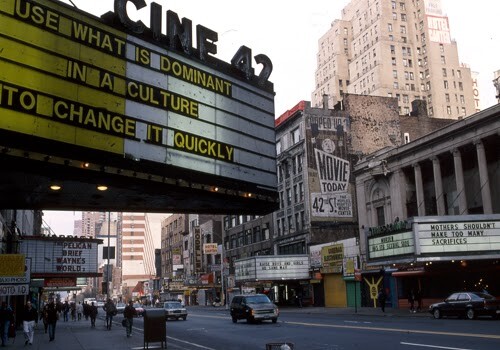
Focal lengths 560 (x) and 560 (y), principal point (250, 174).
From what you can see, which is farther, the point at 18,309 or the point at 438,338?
the point at 18,309

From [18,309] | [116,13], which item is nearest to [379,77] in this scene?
[18,309]

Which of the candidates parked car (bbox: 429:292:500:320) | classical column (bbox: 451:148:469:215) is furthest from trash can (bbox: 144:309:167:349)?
classical column (bbox: 451:148:469:215)

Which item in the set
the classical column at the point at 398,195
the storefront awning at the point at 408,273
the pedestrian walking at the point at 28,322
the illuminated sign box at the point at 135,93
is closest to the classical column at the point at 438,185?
the classical column at the point at 398,195

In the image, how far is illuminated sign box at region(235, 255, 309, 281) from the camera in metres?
61.1

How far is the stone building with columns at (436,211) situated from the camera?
36.0 m

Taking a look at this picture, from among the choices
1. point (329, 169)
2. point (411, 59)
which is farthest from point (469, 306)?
point (411, 59)

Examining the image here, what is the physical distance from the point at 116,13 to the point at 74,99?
88.2 inches

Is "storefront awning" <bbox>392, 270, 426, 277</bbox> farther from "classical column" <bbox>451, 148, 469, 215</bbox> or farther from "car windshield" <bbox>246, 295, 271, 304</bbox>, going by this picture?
"car windshield" <bbox>246, 295, 271, 304</bbox>

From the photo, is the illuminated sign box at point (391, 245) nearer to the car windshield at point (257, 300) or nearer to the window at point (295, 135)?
the car windshield at point (257, 300)

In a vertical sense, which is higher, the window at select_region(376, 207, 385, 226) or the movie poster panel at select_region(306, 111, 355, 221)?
the movie poster panel at select_region(306, 111, 355, 221)

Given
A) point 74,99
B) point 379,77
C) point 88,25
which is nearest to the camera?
point 74,99

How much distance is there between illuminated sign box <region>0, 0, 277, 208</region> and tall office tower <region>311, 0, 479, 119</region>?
400ft

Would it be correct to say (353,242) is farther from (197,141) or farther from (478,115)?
(197,141)

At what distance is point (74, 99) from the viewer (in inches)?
382
